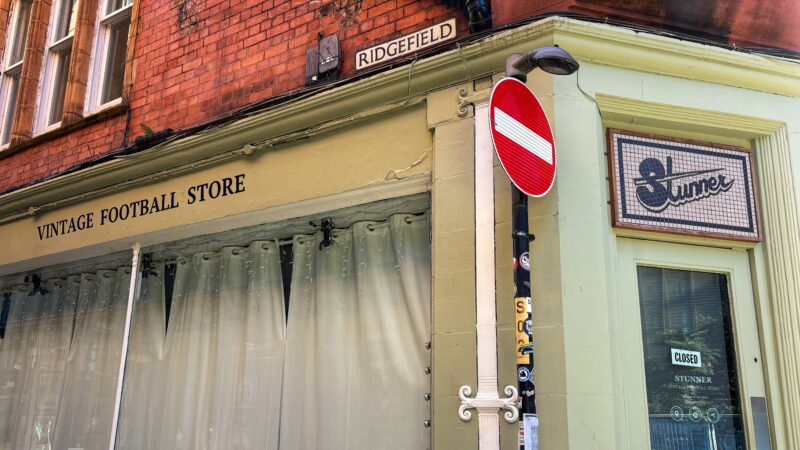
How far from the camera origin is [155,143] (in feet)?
22.0

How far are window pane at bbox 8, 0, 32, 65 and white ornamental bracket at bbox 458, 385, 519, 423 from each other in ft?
26.7

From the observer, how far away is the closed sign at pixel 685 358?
15.0ft

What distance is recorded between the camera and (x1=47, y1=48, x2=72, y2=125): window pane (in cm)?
862

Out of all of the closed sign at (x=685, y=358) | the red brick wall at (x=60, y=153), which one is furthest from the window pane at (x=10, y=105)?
the closed sign at (x=685, y=358)

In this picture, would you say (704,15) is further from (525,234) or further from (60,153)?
(60,153)

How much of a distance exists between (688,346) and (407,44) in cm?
292

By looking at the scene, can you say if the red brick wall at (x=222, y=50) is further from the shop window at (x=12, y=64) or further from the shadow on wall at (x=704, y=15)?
the shop window at (x=12, y=64)

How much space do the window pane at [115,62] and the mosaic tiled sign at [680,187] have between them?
18.4 ft

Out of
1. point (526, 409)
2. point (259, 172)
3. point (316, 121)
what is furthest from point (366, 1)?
point (526, 409)

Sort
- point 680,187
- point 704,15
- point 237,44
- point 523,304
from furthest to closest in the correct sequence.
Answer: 1. point 237,44
2. point 704,15
3. point 680,187
4. point 523,304

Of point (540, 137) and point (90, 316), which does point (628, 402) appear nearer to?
point (540, 137)

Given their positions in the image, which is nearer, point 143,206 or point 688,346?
point 688,346

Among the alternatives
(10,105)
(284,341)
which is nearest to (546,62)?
(284,341)

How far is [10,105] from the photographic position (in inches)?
366
